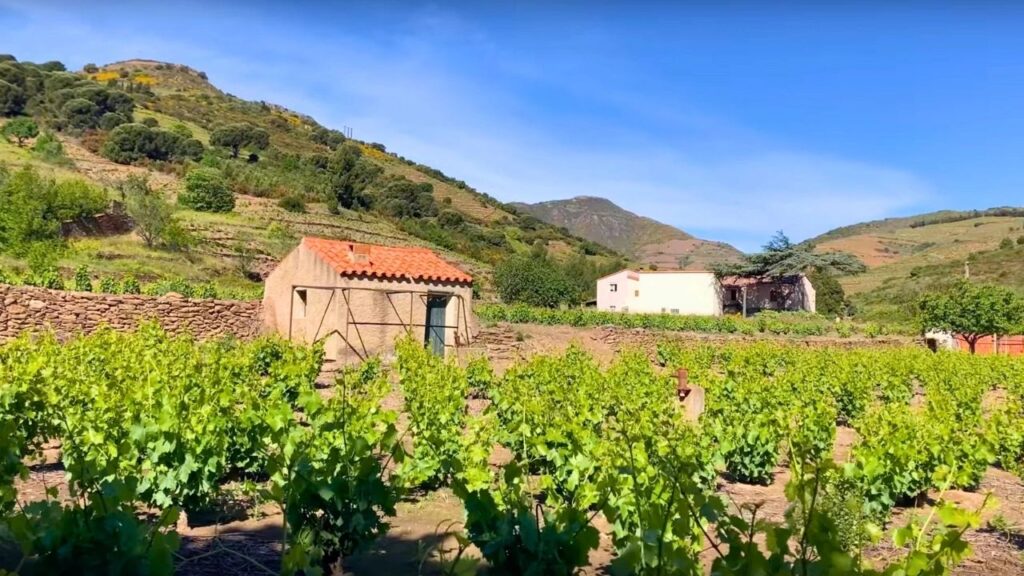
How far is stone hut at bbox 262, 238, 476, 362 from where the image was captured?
18484 mm

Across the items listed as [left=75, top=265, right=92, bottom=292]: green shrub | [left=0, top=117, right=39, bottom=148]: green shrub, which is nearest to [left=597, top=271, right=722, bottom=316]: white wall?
[left=75, top=265, right=92, bottom=292]: green shrub

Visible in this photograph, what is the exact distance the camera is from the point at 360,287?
61.1ft

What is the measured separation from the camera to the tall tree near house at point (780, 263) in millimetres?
46906

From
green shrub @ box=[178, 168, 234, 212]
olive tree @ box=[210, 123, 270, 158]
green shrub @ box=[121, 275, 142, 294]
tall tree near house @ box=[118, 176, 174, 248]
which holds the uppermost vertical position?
olive tree @ box=[210, 123, 270, 158]

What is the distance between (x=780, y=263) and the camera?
155 feet

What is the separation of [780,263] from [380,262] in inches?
1354

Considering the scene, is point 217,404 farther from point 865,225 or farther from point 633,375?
point 865,225

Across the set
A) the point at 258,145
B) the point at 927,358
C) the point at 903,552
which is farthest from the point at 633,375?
the point at 258,145

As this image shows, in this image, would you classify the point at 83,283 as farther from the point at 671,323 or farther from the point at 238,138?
the point at 238,138

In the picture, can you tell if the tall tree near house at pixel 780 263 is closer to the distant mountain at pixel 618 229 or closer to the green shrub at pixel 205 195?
the green shrub at pixel 205 195

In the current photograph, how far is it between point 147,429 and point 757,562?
15.0ft

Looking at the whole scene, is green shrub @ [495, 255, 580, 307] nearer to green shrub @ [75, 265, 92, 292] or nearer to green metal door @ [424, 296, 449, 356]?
green metal door @ [424, 296, 449, 356]

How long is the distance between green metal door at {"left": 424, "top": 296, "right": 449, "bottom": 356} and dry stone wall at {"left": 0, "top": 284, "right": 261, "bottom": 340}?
469cm

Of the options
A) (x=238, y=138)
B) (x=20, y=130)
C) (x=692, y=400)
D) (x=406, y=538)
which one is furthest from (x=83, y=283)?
(x=238, y=138)
